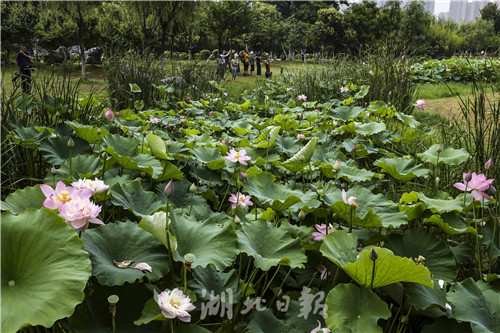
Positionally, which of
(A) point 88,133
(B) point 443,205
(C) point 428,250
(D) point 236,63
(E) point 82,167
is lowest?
(C) point 428,250

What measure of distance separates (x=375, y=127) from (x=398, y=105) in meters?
2.00

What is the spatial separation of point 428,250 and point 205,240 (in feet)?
2.60

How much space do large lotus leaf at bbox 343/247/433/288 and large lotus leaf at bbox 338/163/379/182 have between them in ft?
2.53

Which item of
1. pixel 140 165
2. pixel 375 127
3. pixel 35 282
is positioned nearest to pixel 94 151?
pixel 140 165

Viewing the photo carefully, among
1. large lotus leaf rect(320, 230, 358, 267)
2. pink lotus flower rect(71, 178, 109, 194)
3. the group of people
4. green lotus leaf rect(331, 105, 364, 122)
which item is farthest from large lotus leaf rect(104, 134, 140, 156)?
the group of people

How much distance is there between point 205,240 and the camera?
1069 mm

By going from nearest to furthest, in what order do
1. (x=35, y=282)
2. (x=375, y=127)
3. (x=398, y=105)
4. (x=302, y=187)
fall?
1. (x=35, y=282)
2. (x=302, y=187)
3. (x=375, y=127)
4. (x=398, y=105)

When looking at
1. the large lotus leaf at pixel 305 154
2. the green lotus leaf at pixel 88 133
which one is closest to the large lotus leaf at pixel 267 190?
the large lotus leaf at pixel 305 154

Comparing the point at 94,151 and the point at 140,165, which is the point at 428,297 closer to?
the point at 140,165

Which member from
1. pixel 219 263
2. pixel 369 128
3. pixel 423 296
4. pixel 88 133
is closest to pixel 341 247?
pixel 423 296

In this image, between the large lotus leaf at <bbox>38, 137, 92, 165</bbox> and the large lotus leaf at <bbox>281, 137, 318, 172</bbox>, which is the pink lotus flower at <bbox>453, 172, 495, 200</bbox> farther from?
the large lotus leaf at <bbox>38, 137, 92, 165</bbox>

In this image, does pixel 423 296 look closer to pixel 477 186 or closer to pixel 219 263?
pixel 477 186

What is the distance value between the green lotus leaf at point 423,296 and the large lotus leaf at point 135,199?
0.85 metres

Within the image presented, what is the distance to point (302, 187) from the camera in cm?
189
